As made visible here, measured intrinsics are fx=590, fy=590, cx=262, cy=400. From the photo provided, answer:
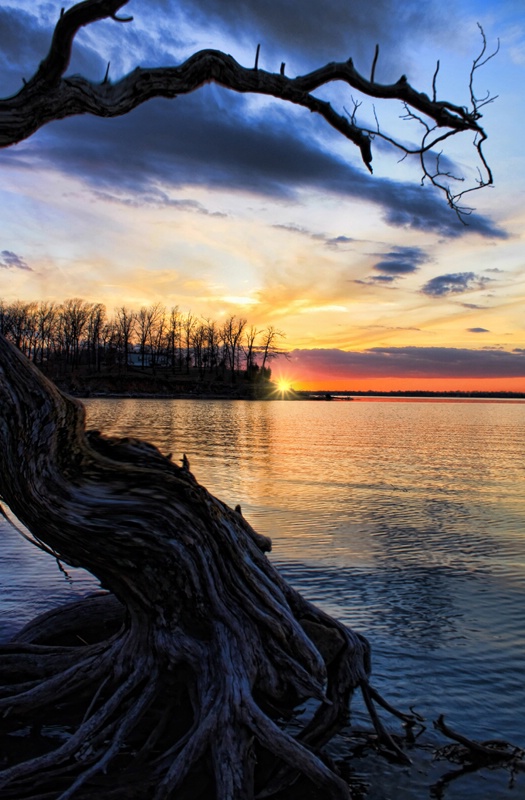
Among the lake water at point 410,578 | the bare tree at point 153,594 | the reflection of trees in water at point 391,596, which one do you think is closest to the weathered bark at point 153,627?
the bare tree at point 153,594

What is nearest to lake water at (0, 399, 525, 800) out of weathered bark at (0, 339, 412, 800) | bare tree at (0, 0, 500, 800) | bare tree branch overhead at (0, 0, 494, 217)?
bare tree at (0, 0, 500, 800)

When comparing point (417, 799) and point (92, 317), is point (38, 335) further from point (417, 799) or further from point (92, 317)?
point (417, 799)

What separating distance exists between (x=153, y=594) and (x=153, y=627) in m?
0.30

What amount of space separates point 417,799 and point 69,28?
5.96 metres

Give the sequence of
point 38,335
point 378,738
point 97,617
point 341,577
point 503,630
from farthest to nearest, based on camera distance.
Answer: point 38,335 → point 341,577 → point 503,630 → point 97,617 → point 378,738

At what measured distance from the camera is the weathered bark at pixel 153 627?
12.6 ft

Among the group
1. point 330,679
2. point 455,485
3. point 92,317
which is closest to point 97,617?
point 330,679

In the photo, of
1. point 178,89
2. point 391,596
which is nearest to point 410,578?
point 391,596

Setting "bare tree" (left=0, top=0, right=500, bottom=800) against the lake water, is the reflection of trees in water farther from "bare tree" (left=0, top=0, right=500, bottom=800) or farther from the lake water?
"bare tree" (left=0, top=0, right=500, bottom=800)

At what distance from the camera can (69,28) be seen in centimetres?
396

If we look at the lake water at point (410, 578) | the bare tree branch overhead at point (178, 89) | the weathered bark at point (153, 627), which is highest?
the bare tree branch overhead at point (178, 89)

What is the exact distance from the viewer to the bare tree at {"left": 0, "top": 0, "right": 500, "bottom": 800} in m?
3.84

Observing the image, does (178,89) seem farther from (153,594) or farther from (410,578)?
(410,578)

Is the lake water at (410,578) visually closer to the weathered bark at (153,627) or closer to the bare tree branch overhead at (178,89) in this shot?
the weathered bark at (153,627)
